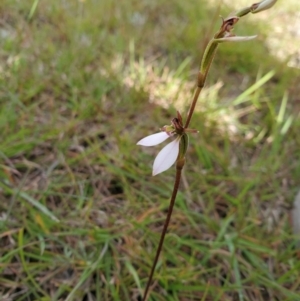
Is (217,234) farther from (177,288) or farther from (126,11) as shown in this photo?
(126,11)

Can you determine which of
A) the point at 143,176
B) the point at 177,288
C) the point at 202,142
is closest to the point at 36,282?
the point at 177,288

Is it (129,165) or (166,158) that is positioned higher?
(129,165)

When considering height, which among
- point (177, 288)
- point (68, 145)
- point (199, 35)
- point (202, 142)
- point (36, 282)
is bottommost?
point (36, 282)

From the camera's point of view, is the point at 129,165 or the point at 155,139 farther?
the point at 129,165

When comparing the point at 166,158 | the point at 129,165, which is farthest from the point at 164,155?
the point at 129,165

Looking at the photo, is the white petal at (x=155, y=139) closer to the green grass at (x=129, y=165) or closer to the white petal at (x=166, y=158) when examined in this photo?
the white petal at (x=166, y=158)

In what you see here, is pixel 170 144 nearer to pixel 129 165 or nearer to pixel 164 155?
pixel 164 155

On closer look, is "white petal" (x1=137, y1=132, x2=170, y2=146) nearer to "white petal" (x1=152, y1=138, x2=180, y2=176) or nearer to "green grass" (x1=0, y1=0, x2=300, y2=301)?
"white petal" (x1=152, y1=138, x2=180, y2=176)

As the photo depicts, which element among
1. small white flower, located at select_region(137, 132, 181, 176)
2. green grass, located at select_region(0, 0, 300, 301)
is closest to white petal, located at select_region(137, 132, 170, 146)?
small white flower, located at select_region(137, 132, 181, 176)
